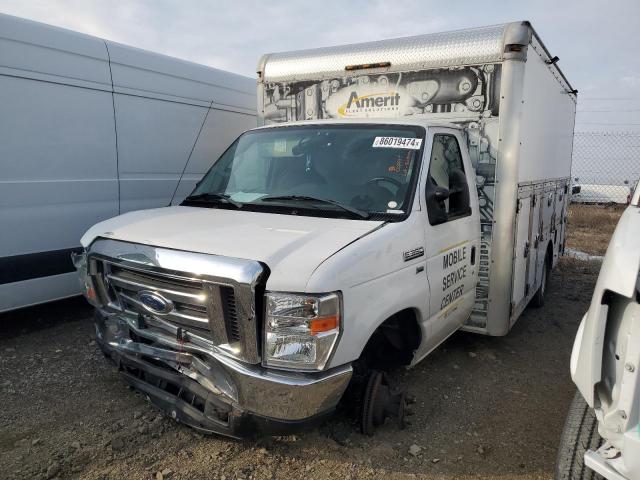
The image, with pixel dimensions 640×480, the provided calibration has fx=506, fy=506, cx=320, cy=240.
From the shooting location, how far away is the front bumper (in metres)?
2.61

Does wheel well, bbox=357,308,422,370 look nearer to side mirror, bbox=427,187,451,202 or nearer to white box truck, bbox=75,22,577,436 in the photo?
white box truck, bbox=75,22,577,436

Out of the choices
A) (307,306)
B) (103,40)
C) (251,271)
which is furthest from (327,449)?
(103,40)

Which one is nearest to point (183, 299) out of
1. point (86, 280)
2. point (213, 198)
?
point (86, 280)

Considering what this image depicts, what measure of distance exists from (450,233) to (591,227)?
11.6 meters

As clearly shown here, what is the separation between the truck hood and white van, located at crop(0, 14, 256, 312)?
5.79ft

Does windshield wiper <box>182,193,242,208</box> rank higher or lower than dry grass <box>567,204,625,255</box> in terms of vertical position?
higher

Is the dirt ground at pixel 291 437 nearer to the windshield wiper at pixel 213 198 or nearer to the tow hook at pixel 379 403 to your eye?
the tow hook at pixel 379 403

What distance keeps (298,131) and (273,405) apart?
2310 mm

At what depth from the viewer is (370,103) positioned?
4926 mm

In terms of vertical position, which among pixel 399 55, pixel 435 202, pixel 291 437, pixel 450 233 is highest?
pixel 399 55

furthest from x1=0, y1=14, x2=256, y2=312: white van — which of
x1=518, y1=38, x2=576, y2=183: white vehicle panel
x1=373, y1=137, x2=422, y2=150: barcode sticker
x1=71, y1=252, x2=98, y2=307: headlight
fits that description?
x1=518, y1=38, x2=576, y2=183: white vehicle panel

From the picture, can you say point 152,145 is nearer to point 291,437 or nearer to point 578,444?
point 291,437

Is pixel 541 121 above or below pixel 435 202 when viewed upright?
above

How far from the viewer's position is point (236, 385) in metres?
2.66
